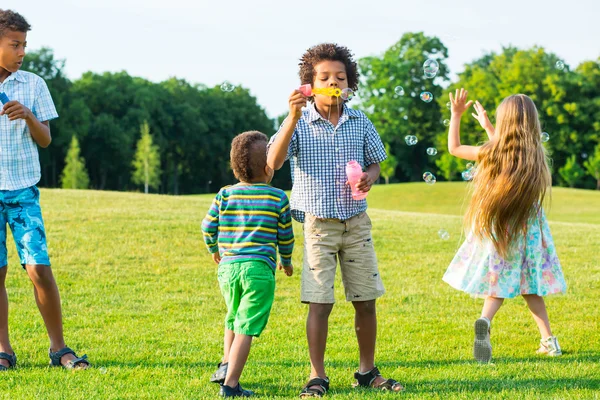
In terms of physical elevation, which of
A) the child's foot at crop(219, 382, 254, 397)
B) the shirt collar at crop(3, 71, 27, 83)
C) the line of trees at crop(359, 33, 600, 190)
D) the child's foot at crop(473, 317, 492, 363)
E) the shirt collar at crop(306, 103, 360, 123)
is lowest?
the child's foot at crop(219, 382, 254, 397)

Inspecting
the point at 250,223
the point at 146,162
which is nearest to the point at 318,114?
the point at 250,223

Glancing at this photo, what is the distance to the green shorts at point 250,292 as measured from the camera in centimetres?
415

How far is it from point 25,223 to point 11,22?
129cm

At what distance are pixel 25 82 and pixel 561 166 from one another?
168 ft

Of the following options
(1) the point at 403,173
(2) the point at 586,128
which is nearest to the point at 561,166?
(2) the point at 586,128

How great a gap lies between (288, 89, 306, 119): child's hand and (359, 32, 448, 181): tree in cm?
4494

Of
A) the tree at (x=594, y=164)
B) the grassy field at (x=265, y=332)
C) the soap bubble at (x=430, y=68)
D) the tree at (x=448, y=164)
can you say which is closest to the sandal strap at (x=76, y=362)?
the grassy field at (x=265, y=332)

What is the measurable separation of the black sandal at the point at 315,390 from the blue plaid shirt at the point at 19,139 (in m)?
2.23

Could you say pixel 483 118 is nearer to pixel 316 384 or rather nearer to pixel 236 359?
pixel 316 384

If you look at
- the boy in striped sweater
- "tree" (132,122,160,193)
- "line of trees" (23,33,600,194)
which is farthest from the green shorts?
"tree" (132,122,160,193)

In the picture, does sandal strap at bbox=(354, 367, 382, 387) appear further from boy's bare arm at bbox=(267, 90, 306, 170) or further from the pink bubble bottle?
boy's bare arm at bbox=(267, 90, 306, 170)

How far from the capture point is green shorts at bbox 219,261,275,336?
13.6ft

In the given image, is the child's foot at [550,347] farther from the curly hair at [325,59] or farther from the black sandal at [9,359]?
the black sandal at [9,359]

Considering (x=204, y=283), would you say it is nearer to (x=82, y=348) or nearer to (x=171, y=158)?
(x=82, y=348)
